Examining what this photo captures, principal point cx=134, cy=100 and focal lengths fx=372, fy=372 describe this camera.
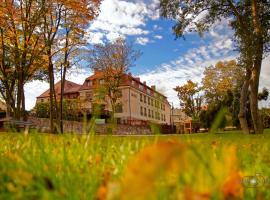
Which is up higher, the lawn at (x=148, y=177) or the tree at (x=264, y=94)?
the tree at (x=264, y=94)

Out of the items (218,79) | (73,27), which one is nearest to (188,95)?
(218,79)

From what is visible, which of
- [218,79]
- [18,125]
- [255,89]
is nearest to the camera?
[18,125]

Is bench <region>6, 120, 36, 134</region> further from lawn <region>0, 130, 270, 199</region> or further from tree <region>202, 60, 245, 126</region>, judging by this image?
tree <region>202, 60, 245, 126</region>

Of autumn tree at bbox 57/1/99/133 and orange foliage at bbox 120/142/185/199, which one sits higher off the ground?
autumn tree at bbox 57/1/99/133

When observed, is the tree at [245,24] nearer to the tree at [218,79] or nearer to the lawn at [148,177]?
the lawn at [148,177]

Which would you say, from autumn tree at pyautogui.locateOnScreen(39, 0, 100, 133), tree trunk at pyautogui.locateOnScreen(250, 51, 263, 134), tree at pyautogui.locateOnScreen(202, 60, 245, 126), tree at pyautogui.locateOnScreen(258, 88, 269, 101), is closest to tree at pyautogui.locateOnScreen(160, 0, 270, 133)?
tree trunk at pyautogui.locateOnScreen(250, 51, 263, 134)

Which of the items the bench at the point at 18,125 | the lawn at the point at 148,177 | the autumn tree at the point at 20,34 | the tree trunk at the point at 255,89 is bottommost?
the lawn at the point at 148,177

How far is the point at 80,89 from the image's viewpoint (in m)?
80.2

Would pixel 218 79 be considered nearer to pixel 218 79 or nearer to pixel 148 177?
pixel 218 79

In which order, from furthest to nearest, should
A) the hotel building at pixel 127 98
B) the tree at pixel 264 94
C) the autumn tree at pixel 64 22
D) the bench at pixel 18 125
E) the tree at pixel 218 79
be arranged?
the hotel building at pixel 127 98 → the tree at pixel 218 79 → the tree at pixel 264 94 → the autumn tree at pixel 64 22 → the bench at pixel 18 125

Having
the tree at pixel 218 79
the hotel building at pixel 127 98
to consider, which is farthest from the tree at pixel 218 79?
the hotel building at pixel 127 98

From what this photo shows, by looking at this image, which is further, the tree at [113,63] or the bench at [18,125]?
the tree at [113,63]

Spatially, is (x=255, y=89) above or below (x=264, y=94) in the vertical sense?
below

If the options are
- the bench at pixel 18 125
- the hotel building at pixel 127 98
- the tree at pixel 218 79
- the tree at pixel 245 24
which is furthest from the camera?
the hotel building at pixel 127 98
